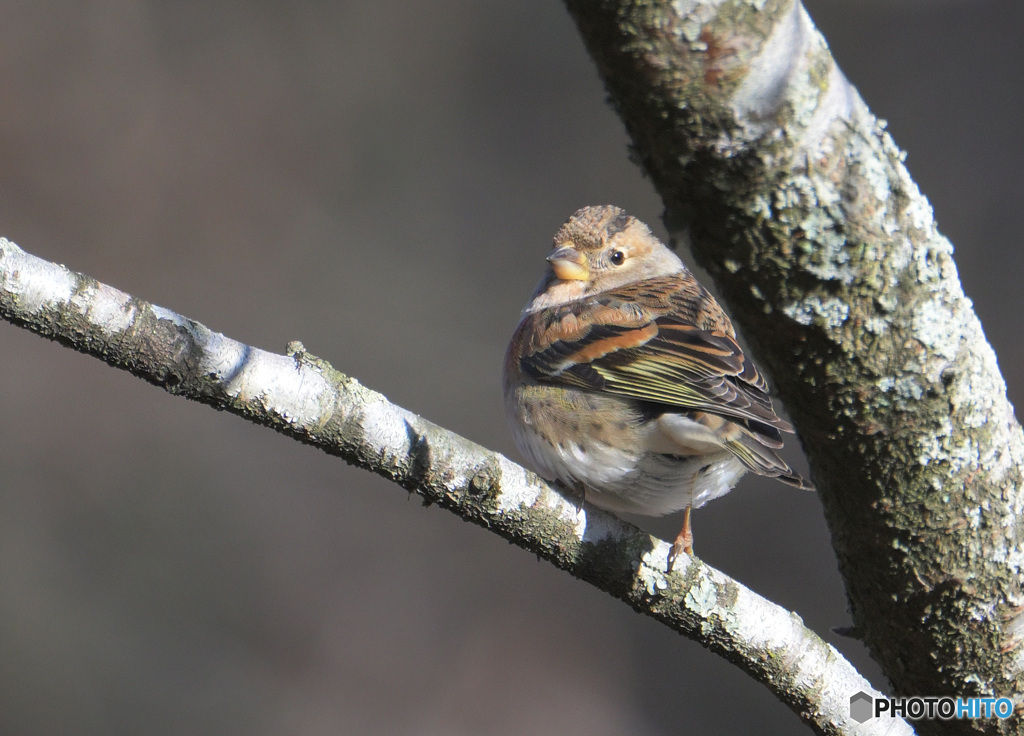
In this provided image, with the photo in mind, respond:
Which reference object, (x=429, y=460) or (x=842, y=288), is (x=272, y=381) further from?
(x=842, y=288)

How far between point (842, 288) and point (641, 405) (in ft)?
4.75

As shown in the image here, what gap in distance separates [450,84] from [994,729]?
6.89 m

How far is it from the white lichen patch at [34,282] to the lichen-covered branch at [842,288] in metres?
1.02

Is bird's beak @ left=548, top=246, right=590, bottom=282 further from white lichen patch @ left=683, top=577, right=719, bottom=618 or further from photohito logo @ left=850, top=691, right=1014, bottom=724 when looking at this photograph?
photohito logo @ left=850, top=691, right=1014, bottom=724

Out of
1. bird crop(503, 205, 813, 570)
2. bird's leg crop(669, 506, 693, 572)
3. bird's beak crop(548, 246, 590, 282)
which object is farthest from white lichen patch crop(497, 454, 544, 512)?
bird's beak crop(548, 246, 590, 282)

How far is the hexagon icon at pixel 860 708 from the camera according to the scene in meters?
2.01

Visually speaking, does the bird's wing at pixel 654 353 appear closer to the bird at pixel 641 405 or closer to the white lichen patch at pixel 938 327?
the bird at pixel 641 405

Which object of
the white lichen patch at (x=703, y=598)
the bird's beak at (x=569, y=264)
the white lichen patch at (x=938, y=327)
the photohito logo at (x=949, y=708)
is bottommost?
the photohito logo at (x=949, y=708)

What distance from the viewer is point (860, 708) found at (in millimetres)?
2012

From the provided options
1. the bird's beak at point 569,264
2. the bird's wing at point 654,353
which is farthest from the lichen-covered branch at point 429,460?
the bird's beak at point 569,264

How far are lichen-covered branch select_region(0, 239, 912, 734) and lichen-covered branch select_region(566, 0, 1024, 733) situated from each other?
403 millimetres

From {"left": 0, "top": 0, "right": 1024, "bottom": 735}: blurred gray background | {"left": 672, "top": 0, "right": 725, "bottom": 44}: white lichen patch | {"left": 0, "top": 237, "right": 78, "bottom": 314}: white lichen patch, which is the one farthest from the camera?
{"left": 0, "top": 0, "right": 1024, "bottom": 735}: blurred gray background

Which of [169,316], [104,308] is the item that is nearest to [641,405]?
[169,316]

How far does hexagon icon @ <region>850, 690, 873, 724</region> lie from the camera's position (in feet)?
6.59
